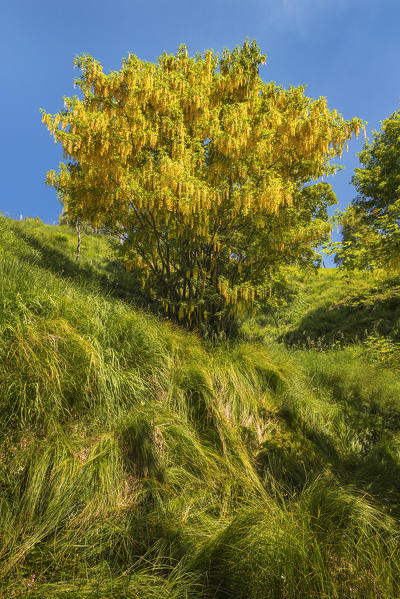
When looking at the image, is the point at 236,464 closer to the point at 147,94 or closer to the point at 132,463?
the point at 132,463

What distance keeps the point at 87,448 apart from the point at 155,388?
1292 mm

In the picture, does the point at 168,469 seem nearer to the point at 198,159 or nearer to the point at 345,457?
the point at 345,457

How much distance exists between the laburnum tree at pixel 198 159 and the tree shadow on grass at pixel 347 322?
5.29 metres

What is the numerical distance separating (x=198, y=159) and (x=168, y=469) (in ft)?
19.2

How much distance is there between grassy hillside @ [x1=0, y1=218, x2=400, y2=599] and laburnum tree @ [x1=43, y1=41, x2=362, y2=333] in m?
2.74

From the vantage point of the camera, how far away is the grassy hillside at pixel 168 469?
5.96ft

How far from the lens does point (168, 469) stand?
9.40 ft

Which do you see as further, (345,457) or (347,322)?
(347,322)

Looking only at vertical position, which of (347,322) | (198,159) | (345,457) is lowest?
→ (345,457)

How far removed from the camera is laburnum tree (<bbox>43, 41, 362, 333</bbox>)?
229 inches

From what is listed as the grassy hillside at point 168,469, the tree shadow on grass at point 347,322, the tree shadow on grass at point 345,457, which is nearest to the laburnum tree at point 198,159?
the grassy hillside at point 168,469

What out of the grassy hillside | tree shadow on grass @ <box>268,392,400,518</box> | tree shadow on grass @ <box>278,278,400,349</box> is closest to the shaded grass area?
tree shadow on grass @ <box>278,278,400,349</box>

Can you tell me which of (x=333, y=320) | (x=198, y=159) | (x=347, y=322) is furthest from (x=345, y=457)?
(x=333, y=320)

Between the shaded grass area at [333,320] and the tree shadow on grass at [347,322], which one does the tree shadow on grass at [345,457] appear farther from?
the tree shadow on grass at [347,322]
